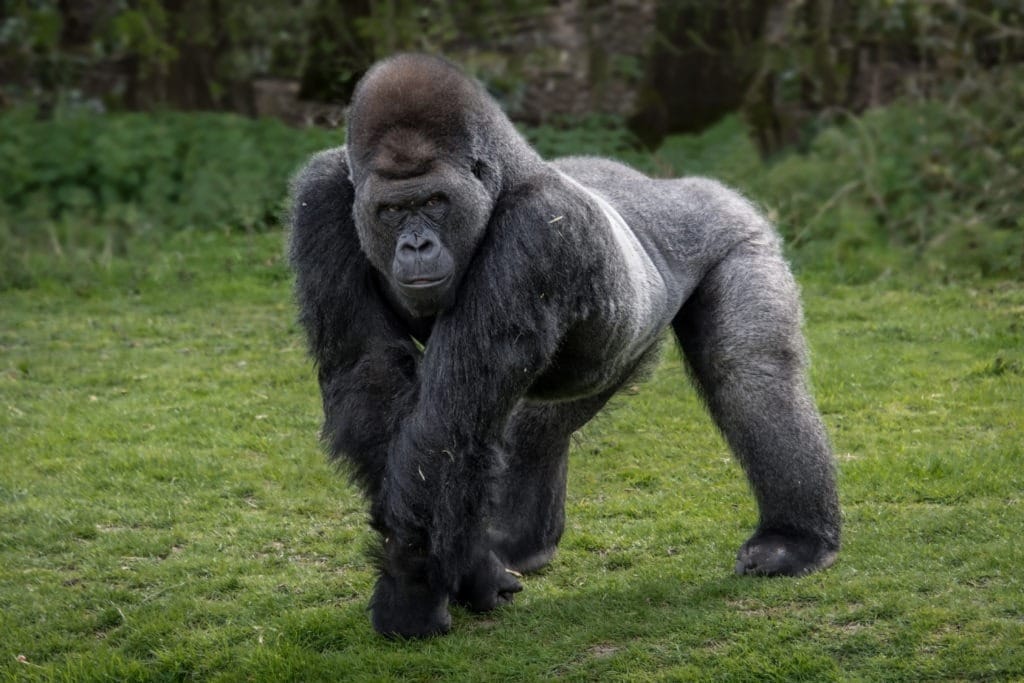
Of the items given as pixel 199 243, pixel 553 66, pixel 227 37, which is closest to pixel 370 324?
pixel 199 243

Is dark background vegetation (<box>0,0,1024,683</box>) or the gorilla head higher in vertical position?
the gorilla head

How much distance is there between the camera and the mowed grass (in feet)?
12.2

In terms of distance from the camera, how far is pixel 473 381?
3.60 meters

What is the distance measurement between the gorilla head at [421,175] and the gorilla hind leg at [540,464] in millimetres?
970

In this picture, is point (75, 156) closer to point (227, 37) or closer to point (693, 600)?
point (227, 37)

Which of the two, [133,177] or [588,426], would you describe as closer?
[588,426]

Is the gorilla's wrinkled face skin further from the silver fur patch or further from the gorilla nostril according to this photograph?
the silver fur patch

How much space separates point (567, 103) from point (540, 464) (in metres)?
6.68

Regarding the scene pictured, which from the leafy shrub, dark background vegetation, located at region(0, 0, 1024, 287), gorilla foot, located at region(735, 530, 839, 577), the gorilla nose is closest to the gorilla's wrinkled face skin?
the gorilla nose

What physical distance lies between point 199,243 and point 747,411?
5.53 m

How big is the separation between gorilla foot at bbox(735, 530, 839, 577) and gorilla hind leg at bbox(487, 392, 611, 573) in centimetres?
66

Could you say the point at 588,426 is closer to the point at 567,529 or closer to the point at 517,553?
the point at 567,529

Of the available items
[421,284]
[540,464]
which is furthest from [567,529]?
[421,284]

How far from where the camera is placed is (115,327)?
738 cm
